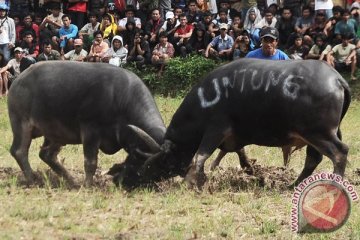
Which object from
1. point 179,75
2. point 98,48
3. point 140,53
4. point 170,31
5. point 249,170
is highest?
point 249,170

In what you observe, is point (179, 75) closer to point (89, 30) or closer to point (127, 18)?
point (127, 18)

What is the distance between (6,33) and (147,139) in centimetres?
1272

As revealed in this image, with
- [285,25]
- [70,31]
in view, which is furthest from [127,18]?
[285,25]

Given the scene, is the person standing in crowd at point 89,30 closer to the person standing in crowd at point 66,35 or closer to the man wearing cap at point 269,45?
the person standing in crowd at point 66,35

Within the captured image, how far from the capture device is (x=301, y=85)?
9.03 m

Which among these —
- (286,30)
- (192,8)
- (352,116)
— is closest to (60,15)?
(192,8)

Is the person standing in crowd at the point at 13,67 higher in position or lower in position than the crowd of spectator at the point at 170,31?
lower

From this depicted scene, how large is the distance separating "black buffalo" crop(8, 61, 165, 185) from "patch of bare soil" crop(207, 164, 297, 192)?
0.88 m

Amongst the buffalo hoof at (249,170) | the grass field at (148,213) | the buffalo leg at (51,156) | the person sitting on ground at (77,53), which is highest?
the grass field at (148,213)

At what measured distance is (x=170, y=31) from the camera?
20531 mm

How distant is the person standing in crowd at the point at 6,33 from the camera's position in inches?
832

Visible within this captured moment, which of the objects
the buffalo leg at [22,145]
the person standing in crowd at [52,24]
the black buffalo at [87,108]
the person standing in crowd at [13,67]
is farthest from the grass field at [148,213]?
the person standing in crowd at [52,24]

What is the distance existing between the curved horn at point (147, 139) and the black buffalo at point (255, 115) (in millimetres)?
66

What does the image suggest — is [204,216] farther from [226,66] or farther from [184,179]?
[226,66]
